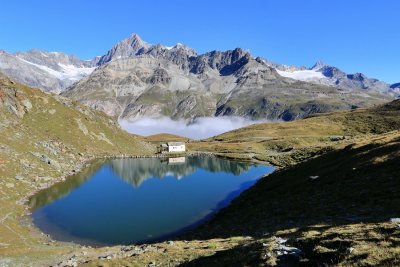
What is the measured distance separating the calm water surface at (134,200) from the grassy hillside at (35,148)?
470cm

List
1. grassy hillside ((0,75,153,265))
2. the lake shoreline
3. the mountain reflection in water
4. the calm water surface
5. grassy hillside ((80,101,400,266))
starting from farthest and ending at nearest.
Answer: the mountain reflection in water < the calm water surface < the lake shoreline < grassy hillside ((0,75,153,265)) < grassy hillside ((80,101,400,266))

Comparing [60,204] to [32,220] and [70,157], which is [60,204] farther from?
[70,157]

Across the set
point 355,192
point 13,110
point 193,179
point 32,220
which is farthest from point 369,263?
point 13,110

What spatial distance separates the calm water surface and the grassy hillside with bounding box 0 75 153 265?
15.4ft

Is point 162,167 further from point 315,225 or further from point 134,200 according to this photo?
point 315,225

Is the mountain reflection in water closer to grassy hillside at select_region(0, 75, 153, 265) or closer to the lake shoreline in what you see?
the lake shoreline

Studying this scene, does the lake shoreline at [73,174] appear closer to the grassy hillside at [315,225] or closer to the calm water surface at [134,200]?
the calm water surface at [134,200]

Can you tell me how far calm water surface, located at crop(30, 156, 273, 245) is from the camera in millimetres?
66375

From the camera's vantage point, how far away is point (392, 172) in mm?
50719

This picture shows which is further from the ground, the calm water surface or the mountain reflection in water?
the mountain reflection in water

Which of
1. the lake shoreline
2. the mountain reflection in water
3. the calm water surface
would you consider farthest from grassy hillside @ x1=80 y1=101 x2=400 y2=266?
the mountain reflection in water

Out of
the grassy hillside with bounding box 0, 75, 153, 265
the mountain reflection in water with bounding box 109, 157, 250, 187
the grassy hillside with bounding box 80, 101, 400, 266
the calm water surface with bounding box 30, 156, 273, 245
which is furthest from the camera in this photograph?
the mountain reflection in water with bounding box 109, 157, 250, 187

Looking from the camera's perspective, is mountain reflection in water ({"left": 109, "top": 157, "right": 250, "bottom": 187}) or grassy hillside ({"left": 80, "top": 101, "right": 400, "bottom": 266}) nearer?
grassy hillside ({"left": 80, "top": 101, "right": 400, "bottom": 266})

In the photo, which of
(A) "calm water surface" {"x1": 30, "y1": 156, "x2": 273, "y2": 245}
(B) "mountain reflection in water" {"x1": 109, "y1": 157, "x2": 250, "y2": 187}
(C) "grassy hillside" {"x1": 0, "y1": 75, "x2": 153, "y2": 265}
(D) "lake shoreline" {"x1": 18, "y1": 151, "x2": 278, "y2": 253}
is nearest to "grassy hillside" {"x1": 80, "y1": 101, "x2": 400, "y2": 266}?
(A) "calm water surface" {"x1": 30, "y1": 156, "x2": 273, "y2": 245}
